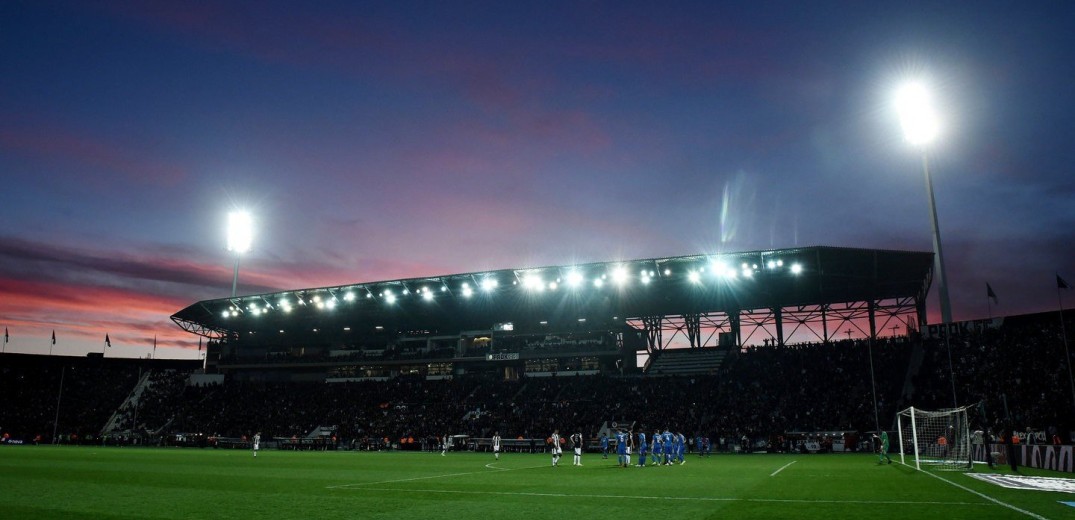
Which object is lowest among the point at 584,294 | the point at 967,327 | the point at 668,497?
the point at 668,497

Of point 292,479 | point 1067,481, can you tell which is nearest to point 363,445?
point 292,479

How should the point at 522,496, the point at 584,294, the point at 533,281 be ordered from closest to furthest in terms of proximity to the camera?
the point at 522,496 → the point at 533,281 → the point at 584,294

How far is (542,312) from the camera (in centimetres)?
6894

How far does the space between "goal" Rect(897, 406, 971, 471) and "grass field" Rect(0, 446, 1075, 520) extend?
17.5 feet

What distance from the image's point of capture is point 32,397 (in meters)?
77.8

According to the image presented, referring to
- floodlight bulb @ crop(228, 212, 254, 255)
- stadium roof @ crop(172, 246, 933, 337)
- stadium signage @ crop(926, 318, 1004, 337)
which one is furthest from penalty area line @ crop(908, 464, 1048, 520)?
floodlight bulb @ crop(228, 212, 254, 255)

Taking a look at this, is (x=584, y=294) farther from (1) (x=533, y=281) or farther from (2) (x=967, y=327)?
(2) (x=967, y=327)

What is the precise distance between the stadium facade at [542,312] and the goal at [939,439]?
13014mm

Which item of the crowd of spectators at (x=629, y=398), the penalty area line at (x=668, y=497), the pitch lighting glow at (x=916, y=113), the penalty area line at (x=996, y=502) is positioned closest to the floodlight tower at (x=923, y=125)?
the pitch lighting glow at (x=916, y=113)

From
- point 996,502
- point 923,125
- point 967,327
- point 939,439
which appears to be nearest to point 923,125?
point 923,125

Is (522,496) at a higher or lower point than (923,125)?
lower

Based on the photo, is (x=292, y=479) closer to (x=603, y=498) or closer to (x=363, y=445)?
(x=603, y=498)

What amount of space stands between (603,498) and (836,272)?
4276 cm

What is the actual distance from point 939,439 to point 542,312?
38911mm
